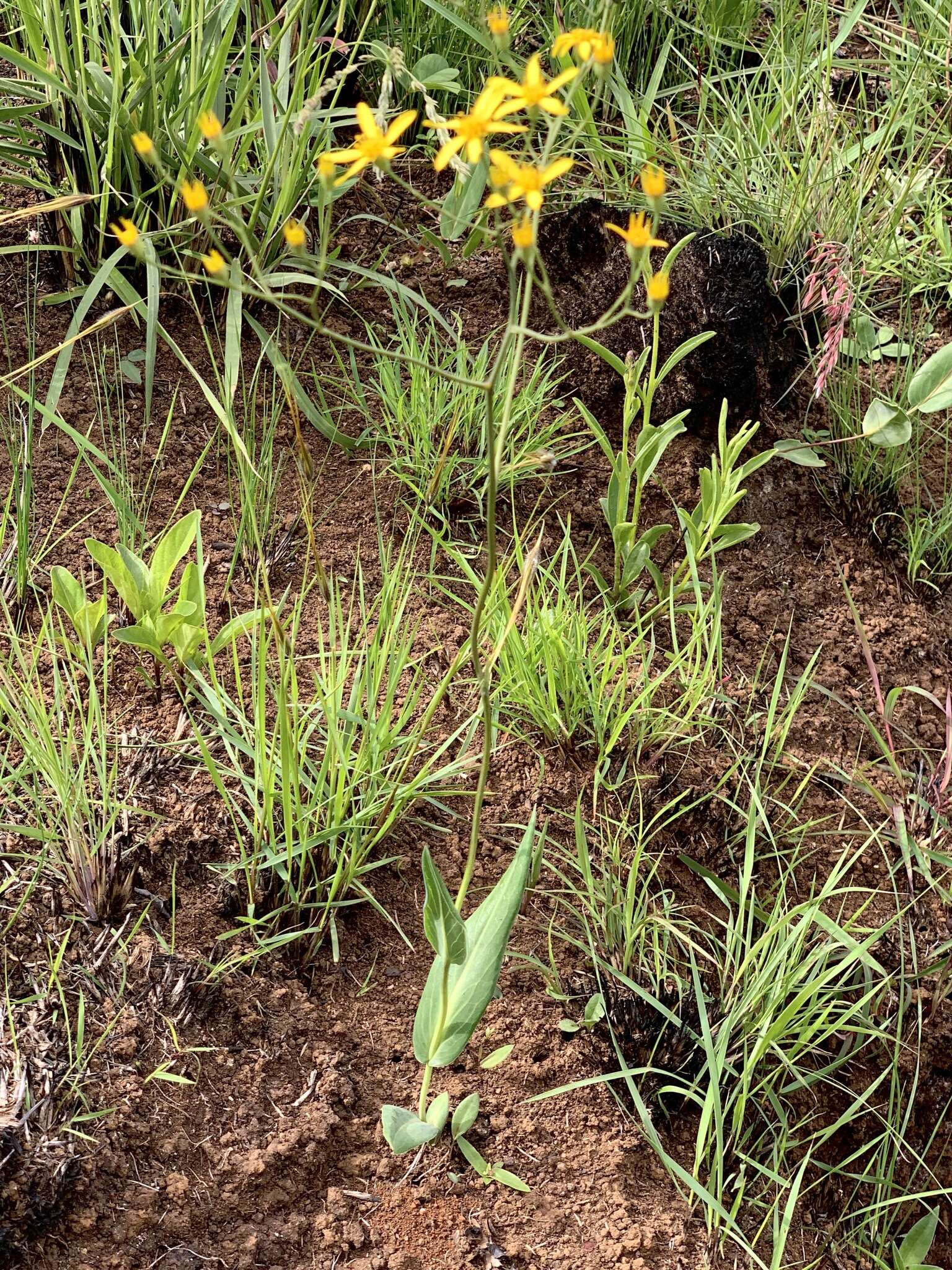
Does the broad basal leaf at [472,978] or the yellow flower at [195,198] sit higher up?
the yellow flower at [195,198]

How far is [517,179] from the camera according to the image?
848 mm

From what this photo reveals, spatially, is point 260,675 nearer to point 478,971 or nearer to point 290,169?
point 478,971

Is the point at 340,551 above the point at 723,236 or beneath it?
beneath

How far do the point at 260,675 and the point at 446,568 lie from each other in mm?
522

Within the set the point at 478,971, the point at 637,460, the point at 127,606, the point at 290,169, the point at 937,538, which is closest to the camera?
the point at 478,971

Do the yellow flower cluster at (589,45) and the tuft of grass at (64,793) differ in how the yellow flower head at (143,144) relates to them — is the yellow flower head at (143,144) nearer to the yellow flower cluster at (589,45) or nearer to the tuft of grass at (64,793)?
the yellow flower cluster at (589,45)

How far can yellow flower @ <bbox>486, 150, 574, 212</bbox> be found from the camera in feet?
2.75

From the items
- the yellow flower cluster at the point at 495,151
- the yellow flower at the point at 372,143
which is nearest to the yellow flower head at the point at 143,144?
the yellow flower cluster at the point at 495,151

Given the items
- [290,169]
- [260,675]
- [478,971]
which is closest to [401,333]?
[290,169]

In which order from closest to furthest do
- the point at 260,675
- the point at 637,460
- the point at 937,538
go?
1. the point at 260,675
2. the point at 637,460
3. the point at 937,538

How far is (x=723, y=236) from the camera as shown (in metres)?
1.95

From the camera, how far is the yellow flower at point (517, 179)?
839mm

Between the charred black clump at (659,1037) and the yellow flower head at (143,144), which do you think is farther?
the charred black clump at (659,1037)

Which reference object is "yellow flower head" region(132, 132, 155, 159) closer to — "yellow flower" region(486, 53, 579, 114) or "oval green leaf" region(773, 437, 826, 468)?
"yellow flower" region(486, 53, 579, 114)
